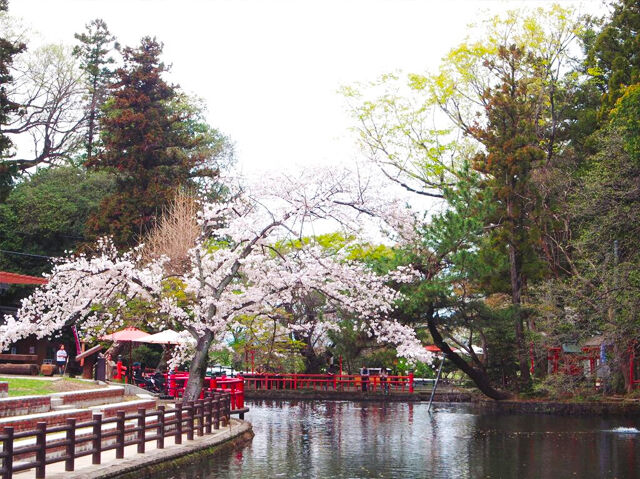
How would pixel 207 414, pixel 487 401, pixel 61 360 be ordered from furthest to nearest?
pixel 487 401, pixel 61 360, pixel 207 414

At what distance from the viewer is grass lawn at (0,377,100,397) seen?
20.9 metres

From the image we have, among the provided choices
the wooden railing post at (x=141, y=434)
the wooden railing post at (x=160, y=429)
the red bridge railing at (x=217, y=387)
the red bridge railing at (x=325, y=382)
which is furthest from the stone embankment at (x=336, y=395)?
the wooden railing post at (x=141, y=434)

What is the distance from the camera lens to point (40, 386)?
2253 centimetres

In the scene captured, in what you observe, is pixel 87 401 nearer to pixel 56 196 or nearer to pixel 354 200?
pixel 354 200

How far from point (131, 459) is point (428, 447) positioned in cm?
909

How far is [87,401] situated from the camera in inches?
837

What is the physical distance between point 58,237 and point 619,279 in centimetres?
3466

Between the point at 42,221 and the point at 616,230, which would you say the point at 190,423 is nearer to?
the point at 616,230

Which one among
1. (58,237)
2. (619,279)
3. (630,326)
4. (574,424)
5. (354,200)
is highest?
(58,237)

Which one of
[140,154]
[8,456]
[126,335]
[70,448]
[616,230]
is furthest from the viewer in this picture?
[140,154]

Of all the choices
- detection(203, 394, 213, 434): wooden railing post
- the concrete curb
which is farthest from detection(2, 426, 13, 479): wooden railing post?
detection(203, 394, 213, 434): wooden railing post

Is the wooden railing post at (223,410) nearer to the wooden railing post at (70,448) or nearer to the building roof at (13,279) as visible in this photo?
the wooden railing post at (70,448)

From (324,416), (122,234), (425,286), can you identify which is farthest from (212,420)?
(122,234)

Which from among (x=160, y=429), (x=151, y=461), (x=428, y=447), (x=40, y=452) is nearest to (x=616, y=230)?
(x=428, y=447)
